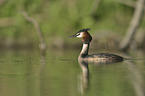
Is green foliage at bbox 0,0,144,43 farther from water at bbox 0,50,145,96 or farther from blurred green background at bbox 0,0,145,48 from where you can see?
water at bbox 0,50,145,96

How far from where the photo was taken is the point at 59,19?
1157 inches

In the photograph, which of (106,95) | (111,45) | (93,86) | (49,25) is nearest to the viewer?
(106,95)

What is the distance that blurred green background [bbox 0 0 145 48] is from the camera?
27.8 meters

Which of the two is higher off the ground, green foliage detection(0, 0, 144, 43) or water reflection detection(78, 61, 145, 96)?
green foliage detection(0, 0, 144, 43)

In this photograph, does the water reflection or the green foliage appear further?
the green foliage

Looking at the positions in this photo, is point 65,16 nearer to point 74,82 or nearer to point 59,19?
point 59,19

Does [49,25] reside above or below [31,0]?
below

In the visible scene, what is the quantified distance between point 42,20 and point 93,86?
2272 centimetres

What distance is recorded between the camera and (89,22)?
27484 mm

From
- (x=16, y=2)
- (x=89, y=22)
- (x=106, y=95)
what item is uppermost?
(x=16, y=2)

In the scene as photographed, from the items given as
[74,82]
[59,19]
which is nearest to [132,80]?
[74,82]

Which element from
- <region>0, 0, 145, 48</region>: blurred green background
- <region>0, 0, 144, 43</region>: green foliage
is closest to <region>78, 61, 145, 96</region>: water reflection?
<region>0, 0, 145, 48</region>: blurred green background

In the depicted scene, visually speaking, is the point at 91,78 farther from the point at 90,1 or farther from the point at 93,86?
the point at 90,1

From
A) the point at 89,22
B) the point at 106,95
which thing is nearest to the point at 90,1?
the point at 89,22
